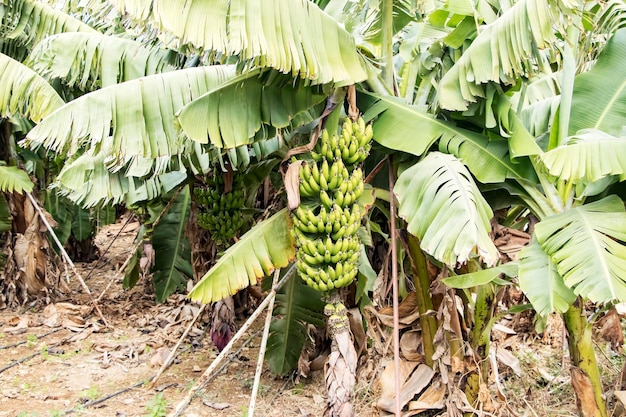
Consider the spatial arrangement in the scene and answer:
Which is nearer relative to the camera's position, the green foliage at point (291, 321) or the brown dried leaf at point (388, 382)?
the brown dried leaf at point (388, 382)

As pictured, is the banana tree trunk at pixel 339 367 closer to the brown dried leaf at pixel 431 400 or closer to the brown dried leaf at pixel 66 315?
the brown dried leaf at pixel 431 400

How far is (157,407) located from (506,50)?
3.09 metres

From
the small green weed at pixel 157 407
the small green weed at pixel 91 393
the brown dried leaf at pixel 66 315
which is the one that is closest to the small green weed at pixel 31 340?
the brown dried leaf at pixel 66 315

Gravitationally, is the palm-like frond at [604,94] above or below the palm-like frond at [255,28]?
below

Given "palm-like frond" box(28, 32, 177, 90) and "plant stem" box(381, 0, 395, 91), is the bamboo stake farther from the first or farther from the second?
"palm-like frond" box(28, 32, 177, 90)

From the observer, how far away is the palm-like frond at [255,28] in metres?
2.21

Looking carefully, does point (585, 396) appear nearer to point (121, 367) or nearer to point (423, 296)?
point (423, 296)

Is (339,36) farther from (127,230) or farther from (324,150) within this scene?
(127,230)

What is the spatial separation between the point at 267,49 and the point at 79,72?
1.94 meters

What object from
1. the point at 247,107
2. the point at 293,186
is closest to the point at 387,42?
the point at 247,107

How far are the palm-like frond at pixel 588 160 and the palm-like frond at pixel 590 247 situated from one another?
0.81ft

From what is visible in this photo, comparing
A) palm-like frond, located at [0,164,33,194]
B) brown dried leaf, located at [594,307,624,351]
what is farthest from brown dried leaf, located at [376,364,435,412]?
palm-like frond, located at [0,164,33,194]

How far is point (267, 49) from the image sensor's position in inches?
89.7

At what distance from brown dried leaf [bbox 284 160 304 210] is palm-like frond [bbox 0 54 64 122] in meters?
2.07
